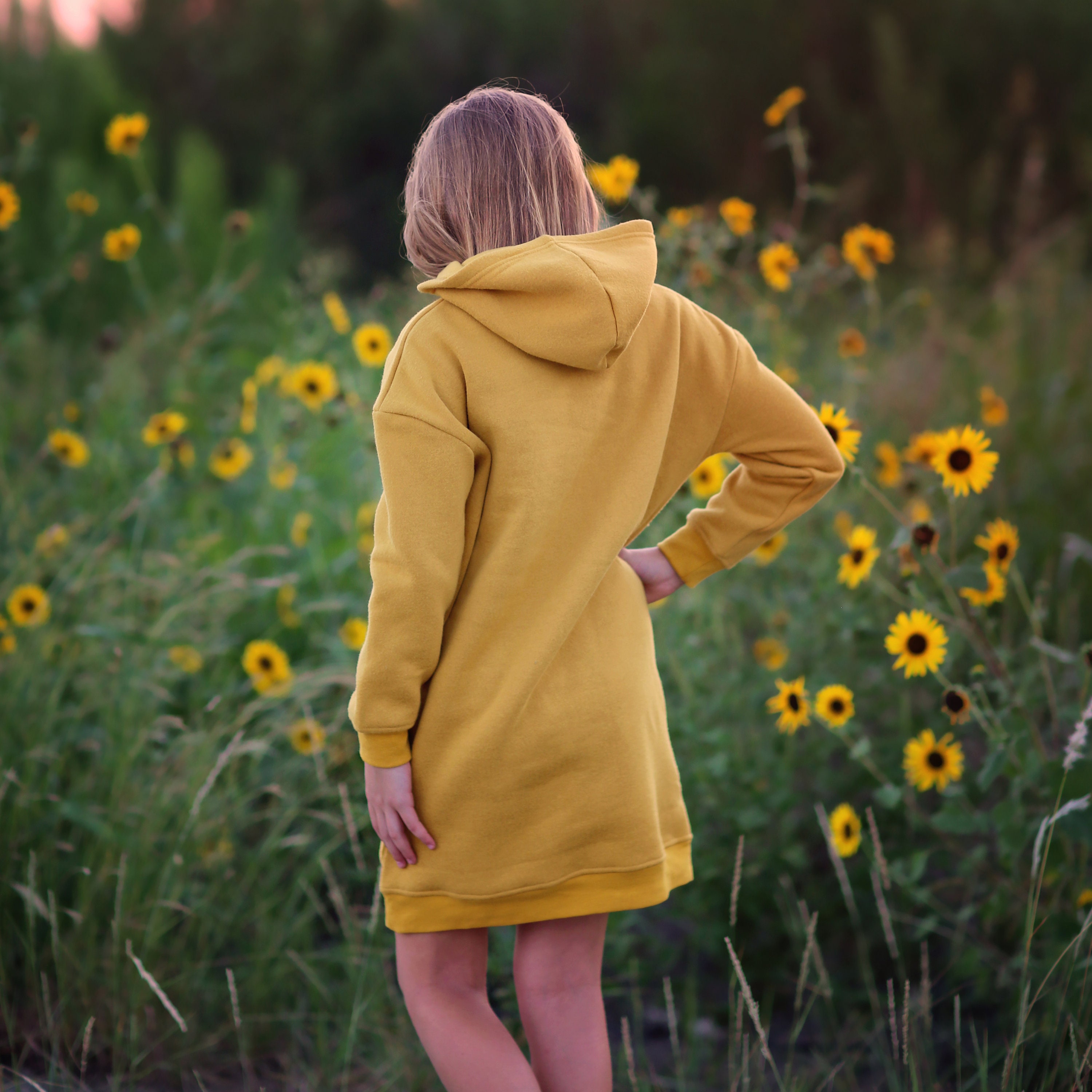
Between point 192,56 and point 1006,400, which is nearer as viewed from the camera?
point 1006,400

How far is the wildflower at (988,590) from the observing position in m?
1.81

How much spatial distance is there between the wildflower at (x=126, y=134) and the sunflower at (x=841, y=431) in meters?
2.38

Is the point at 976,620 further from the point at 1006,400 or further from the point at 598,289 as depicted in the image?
the point at 1006,400

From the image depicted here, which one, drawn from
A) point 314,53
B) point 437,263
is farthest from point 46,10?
point 437,263

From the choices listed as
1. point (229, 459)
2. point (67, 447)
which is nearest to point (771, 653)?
point (229, 459)

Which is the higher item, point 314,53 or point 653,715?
point 314,53

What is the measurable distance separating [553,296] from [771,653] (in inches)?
58.3

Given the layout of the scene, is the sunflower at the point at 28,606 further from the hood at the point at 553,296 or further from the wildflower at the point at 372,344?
the hood at the point at 553,296

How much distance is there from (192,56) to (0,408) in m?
7.85

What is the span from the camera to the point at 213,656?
9.27 feet

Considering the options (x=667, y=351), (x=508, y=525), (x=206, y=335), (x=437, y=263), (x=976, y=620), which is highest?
(x=206, y=335)

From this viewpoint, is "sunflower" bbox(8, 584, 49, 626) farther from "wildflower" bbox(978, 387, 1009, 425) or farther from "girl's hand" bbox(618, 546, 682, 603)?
"wildflower" bbox(978, 387, 1009, 425)

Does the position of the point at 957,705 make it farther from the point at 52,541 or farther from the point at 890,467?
the point at 52,541

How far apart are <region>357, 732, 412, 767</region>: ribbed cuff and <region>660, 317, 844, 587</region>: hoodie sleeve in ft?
1.70
